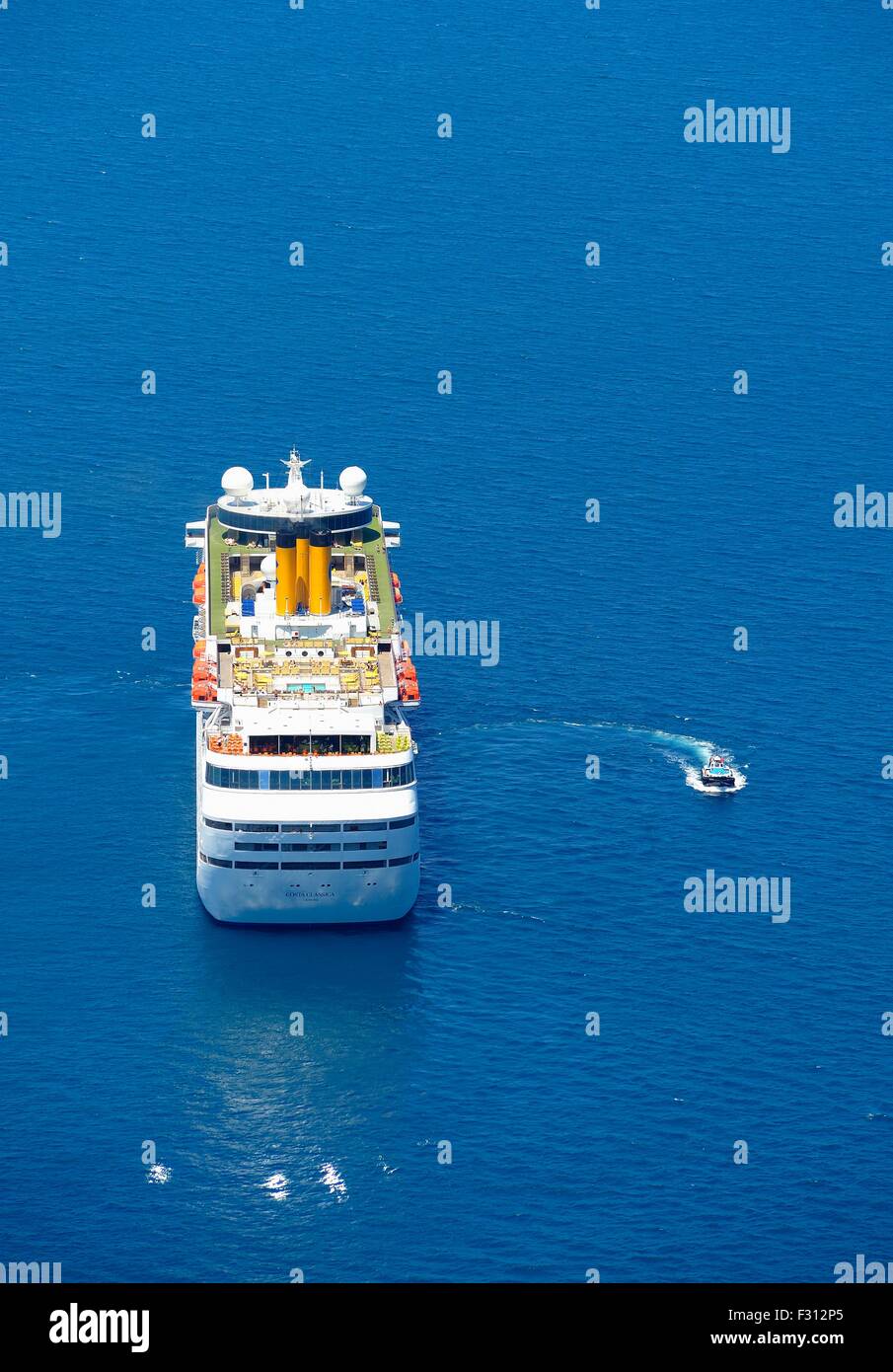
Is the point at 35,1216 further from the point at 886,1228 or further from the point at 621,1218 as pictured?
the point at 886,1228

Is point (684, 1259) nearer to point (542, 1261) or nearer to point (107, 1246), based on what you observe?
point (542, 1261)
